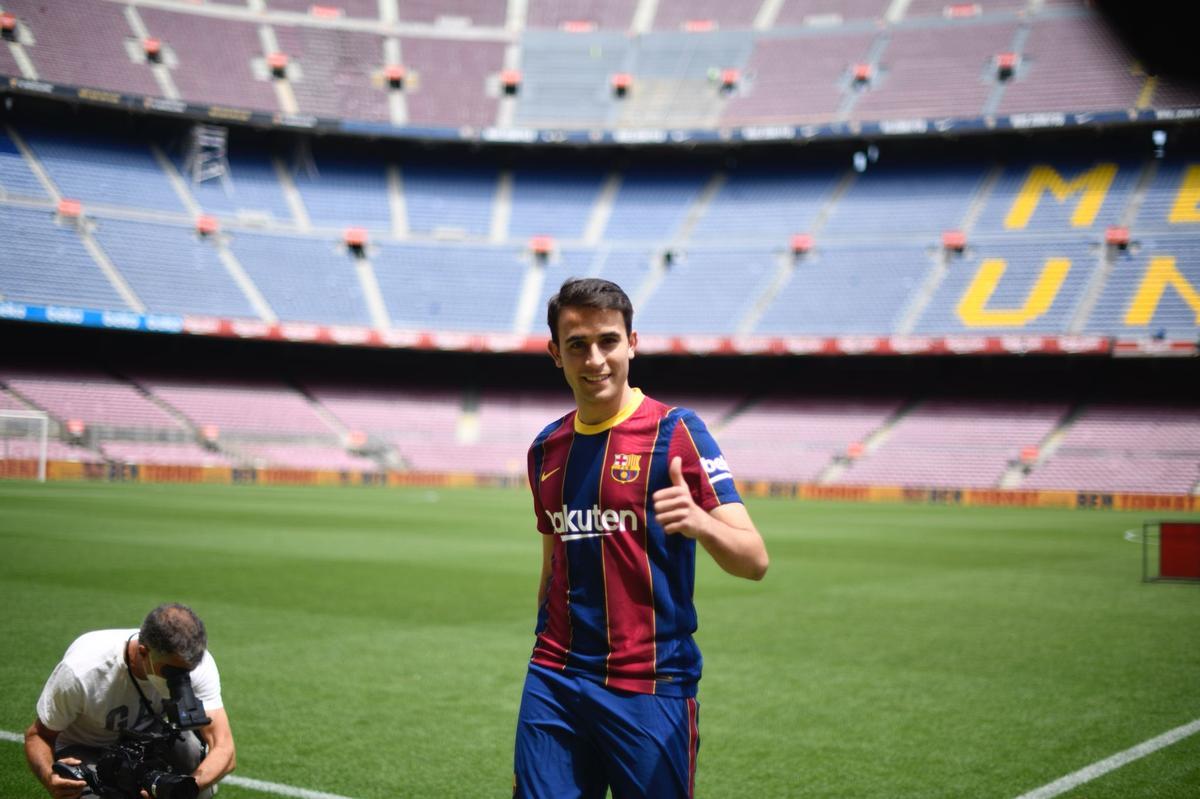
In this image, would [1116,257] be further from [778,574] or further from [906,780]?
[906,780]

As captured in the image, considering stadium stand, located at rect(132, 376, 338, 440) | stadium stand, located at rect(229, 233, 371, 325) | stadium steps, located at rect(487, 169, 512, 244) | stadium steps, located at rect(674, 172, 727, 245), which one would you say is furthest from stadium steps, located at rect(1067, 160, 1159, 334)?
stadium stand, located at rect(132, 376, 338, 440)

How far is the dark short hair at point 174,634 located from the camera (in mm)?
4141

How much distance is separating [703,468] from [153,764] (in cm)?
253

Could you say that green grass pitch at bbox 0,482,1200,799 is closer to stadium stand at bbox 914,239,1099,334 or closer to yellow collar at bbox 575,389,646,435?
yellow collar at bbox 575,389,646,435

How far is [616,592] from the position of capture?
11.7ft

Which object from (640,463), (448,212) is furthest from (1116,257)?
(640,463)

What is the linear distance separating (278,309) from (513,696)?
43925 millimetres

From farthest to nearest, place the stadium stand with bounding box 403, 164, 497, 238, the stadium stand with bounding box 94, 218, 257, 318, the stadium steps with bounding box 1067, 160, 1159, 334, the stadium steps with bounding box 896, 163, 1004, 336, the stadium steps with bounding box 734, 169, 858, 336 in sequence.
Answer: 1. the stadium stand with bounding box 403, 164, 497, 238
2. the stadium steps with bounding box 734, 169, 858, 336
3. the stadium stand with bounding box 94, 218, 257, 318
4. the stadium steps with bounding box 896, 163, 1004, 336
5. the stadium steps with bounding box 1067, 160, 1159, 334

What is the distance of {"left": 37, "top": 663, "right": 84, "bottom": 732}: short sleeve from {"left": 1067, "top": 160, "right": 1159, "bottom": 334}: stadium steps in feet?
150

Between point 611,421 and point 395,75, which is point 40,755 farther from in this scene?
point 395,75

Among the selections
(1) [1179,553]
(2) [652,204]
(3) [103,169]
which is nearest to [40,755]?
(1) [1179,553]

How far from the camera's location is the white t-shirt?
14.7 ft

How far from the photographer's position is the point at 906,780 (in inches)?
258

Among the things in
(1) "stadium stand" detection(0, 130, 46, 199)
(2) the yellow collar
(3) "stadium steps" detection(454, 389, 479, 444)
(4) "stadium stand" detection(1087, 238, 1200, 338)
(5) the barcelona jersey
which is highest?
(1) "stadium stand" detection(0, 130, 46, 199)
